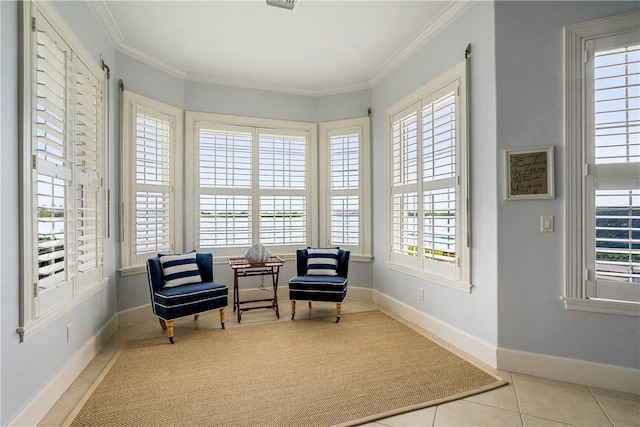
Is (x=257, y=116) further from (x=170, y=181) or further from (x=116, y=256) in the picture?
(x=116, y=256)

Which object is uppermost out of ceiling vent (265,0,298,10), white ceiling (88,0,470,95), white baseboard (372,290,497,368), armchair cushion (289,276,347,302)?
white ceiling (88,0,470,95)

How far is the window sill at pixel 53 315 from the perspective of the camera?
5.93 feet

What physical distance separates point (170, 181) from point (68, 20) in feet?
6.31

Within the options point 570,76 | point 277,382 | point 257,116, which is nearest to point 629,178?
point 570,76

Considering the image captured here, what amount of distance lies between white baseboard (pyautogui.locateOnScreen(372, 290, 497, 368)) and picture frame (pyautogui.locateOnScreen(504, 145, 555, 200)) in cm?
125

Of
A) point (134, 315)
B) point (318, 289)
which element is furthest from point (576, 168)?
point (134, 315)

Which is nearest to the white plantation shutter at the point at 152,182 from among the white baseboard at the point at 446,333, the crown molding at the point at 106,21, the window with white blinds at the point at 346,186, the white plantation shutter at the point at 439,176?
the crown molding at the point at 106,21

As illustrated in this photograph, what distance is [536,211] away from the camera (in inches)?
95.5

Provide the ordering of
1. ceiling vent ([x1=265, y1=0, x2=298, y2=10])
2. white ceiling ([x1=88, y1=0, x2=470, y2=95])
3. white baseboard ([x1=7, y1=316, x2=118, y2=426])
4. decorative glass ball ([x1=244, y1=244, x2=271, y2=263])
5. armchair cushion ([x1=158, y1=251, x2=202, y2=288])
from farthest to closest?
decorative glass ball ([x1=244, y1=244, x2=271, y2=263]) → armchair cushion ([x1=158, y1=251, x2=202, y2=288]) → white ceiling ([x1=88, y1=0, x2=470, y2=95]) → ceiling vent ([x1=265, y1=0, x2=298, y2=10]) → white baseboard ([x1=7, y1=316, x2=118, y2=426])

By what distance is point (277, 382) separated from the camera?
2.35 meters

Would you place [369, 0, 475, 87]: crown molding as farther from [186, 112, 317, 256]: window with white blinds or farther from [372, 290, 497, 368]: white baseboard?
[372, 290, 497, 368]: white baseboard

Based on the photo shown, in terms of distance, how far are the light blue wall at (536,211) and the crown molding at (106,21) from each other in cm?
334

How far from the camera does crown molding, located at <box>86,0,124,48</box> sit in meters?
2.78

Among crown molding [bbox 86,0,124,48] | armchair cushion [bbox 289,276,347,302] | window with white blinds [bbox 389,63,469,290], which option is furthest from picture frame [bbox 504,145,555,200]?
crown molding [bbox 86,0,124,48]
